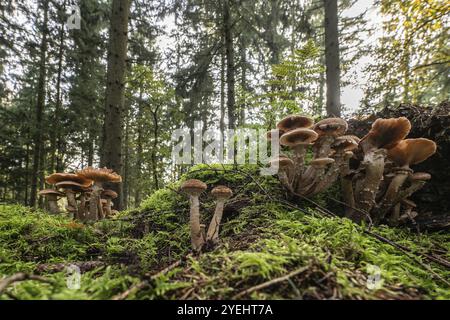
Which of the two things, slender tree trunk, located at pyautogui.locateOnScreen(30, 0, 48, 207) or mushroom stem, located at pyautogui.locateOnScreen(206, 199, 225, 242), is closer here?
mushroom stem, located at pyautogui.locateOnScreen(206, 199, 225, 242)

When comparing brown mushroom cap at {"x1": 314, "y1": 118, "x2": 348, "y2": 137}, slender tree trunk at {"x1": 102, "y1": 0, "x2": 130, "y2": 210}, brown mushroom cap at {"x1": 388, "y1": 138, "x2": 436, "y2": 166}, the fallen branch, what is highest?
slender tree trunk at {"x1": 102, "y1": 0, "x2": 130, "y2": 210}

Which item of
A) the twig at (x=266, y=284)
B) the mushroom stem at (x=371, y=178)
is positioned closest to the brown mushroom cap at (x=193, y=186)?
the twig at (x=266, y=284)

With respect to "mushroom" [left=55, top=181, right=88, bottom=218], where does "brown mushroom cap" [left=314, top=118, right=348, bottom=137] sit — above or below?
above

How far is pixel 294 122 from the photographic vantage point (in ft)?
8.69

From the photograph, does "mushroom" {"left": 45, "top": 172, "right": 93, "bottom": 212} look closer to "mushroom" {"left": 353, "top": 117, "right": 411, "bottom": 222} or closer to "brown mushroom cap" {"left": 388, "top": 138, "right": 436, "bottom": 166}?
"mushroom" {"left": 353, "top": 117, "right": 411, "bottom": 222}

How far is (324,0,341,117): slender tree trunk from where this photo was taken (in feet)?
22.8

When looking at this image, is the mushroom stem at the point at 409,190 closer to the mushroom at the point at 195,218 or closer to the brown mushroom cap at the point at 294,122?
the brown mushroom cap at the point at 294,122

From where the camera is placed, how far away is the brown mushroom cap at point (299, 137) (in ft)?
7.66

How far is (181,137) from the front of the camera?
15469 millimetres

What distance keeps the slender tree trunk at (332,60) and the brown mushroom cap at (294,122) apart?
15.1 feet

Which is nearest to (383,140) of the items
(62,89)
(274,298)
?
(274,298)

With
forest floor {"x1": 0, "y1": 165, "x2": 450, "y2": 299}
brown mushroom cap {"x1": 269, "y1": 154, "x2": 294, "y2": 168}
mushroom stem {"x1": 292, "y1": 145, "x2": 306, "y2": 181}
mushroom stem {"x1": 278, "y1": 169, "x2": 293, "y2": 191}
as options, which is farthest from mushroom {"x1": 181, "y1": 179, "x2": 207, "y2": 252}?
mushroom stem {"x1": 292, "y1": 145, "x2": 306, "y2": 181}

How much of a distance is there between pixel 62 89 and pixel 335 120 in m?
15.1

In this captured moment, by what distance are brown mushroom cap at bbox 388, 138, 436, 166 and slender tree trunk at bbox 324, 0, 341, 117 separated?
4.46 metres
